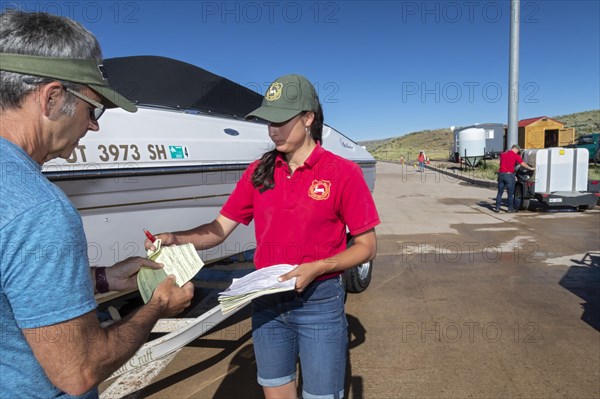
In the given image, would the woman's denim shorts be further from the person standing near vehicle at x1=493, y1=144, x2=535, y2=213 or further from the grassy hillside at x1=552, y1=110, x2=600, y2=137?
the grassy hillside at x1=552, y1=110, x2=600, y2=137

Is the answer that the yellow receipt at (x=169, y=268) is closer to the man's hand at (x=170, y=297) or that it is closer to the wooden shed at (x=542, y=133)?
the man's hand at (x=170, y=297)

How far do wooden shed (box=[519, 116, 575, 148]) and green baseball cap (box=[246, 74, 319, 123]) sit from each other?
33.4m

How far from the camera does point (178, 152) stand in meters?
3.29

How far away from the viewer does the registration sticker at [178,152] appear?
3246mm

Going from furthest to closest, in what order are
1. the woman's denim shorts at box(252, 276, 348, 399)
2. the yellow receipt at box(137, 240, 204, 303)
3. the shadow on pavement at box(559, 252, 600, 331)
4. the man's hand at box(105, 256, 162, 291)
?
1. the shadow on pavement at box(559, 252, 600, 331)
2. the woman's denim shorts at box(252, 276, 348, 399)
3. the man's hand at box(105, 256, 162, 291)
4. the yellow receipt at box(137, 240, 204, 303)

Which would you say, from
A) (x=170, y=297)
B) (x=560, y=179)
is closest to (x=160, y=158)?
(x=170, y=297)

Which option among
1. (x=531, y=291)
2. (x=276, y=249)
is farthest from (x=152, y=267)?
(x=531, y=291)

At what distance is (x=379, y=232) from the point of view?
28.3 feet

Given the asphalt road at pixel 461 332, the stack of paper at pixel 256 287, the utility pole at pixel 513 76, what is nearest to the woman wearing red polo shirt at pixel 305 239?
the stack of paper at pixel 256 287

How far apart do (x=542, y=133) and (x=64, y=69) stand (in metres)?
35.3

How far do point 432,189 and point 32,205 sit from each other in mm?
16638

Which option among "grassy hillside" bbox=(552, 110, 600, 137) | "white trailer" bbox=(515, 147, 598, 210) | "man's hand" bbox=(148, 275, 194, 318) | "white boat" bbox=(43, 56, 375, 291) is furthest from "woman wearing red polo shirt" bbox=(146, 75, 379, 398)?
"grassy hillside" bbox=(552, 110, 600, 137)

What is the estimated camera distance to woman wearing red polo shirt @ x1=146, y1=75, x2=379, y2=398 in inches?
71.8

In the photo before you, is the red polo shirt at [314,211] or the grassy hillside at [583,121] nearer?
the red polo shirt at [314,211]
